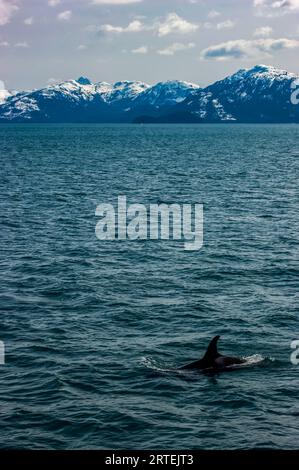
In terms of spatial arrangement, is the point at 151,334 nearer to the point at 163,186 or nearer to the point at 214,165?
the point at 163,186

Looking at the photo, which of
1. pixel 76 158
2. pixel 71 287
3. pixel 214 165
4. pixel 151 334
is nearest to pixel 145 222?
pixel 71 287

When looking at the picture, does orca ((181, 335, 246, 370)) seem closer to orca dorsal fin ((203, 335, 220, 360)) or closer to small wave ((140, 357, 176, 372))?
orca dorsal fin ((203, 335, 220, 360))

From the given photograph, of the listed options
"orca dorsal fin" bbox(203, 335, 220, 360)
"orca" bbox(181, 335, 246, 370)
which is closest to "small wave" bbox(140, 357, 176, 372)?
"orca" bbox(181, 335, 246, 370)

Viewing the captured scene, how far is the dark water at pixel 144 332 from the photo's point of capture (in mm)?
25266

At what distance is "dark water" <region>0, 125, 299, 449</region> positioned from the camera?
82.9 feet

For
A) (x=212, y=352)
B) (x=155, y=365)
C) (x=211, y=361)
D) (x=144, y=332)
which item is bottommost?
(x=155, y=365)

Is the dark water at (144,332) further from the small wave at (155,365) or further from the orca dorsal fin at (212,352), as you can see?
the orca dorsal fin at (212,352)

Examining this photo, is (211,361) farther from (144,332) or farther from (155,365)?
(144,332)

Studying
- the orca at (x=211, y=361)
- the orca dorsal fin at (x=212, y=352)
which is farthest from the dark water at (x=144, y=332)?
the orca dorsal fin at (x=212, y=352)

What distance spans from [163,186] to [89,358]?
7533cm

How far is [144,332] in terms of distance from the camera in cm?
3547

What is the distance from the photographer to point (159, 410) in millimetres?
26453

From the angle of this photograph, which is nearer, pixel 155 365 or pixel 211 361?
pixel 211 361

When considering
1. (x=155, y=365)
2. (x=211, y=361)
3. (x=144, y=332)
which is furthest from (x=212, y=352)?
(x=144, y=332)
